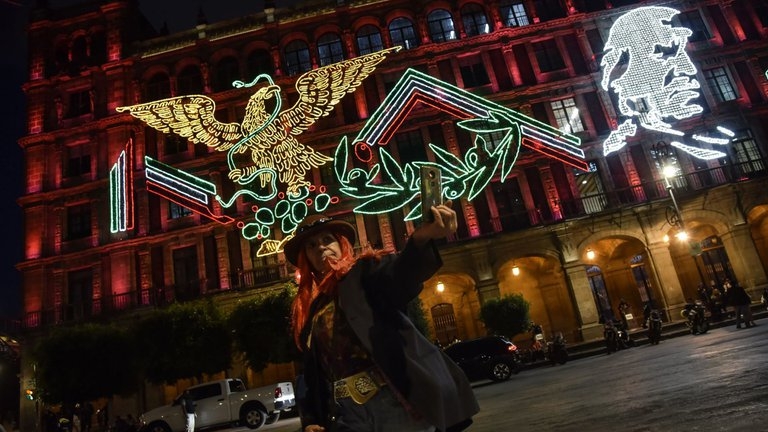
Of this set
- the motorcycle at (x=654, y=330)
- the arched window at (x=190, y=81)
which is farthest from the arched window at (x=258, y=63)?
the motorcycle at (x=654, y=330)

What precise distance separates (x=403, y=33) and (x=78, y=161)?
18.8 meters

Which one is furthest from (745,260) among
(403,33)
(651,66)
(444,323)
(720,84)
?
(403,33)

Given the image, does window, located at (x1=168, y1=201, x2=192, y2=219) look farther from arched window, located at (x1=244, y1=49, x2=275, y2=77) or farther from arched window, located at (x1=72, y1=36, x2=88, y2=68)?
arched window, located at (x1=72, y1=36, x2=88, y2=68)

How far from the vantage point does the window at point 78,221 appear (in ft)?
80.1

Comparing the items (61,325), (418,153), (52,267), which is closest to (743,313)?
(418,153)

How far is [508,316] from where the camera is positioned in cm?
1900

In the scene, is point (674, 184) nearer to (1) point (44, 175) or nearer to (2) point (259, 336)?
(2) point (259, 336)

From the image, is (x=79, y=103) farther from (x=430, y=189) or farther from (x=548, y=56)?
(x=430, y=189)

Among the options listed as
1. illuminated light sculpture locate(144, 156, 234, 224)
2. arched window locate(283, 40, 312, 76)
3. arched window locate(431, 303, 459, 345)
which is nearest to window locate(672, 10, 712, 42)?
arched window locate(431, 303, 459, 345)

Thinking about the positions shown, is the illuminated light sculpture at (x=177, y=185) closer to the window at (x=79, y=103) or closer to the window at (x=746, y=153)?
the window at (x=79, y=103)

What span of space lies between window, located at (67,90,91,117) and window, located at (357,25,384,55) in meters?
15.3

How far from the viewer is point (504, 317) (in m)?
19.0

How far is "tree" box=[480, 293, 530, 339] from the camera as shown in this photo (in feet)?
62.2

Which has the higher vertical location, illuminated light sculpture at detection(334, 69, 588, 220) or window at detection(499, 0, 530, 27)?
window at detection(499, 0, 530, 27)
